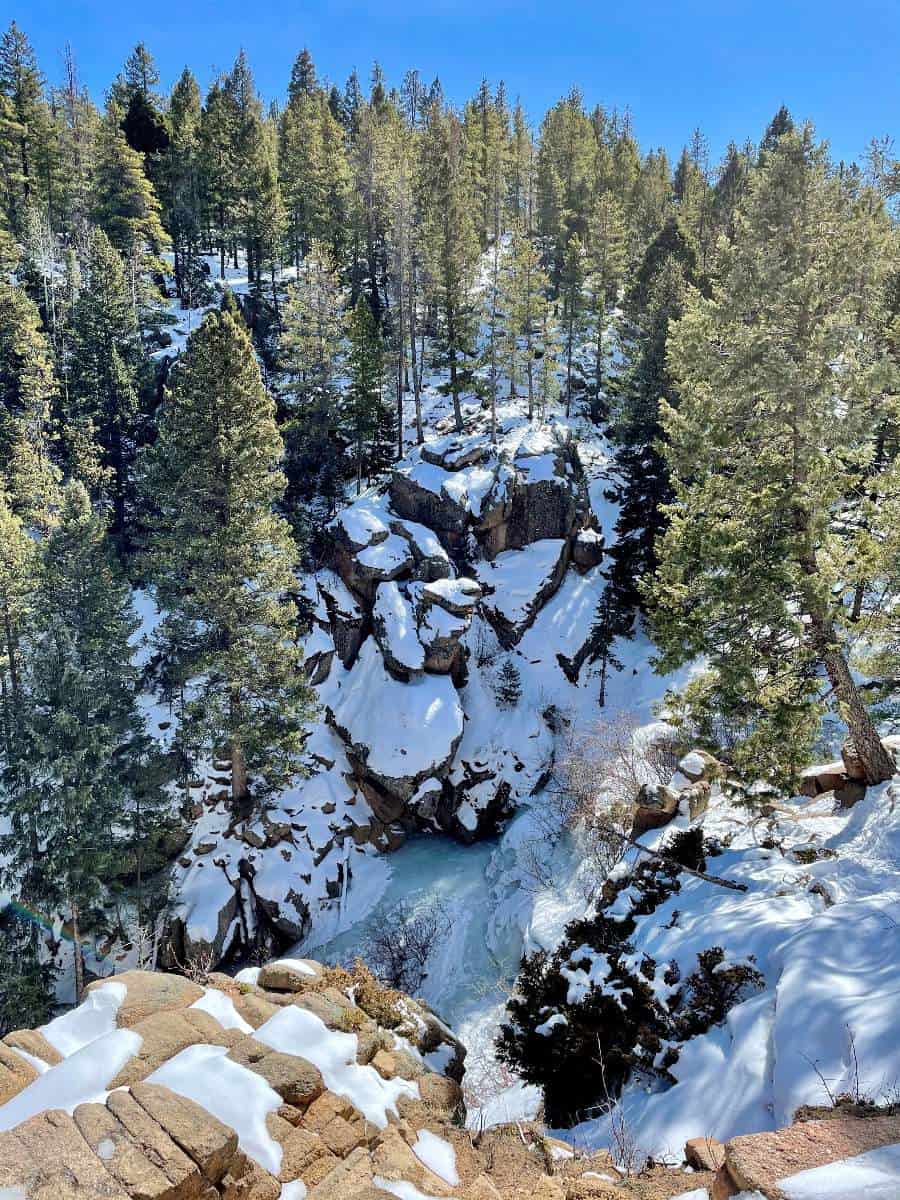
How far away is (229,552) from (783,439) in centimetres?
1424

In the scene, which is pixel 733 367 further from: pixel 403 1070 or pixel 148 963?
pixel 148 963

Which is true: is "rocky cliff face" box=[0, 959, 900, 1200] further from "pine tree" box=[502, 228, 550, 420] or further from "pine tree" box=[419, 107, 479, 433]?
"pine tree" box=[502, 228, 550, 420]

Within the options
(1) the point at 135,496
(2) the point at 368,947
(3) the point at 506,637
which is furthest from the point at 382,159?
(2) the point at 368,947

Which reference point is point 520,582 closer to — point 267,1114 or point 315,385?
point 315,385

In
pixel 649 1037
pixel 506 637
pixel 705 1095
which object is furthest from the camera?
pixel 506 637

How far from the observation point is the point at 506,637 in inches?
1171

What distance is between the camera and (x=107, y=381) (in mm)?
31250

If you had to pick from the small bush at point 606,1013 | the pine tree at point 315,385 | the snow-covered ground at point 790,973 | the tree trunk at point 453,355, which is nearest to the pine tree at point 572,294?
the tree trunk at point 453,355

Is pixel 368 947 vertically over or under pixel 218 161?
under

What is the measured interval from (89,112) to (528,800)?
64040mm

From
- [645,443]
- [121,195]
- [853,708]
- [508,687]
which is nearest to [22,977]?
[508,687]

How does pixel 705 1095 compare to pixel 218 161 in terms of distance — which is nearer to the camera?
pixel 705 1095

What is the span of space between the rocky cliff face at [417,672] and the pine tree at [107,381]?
11.2 meters

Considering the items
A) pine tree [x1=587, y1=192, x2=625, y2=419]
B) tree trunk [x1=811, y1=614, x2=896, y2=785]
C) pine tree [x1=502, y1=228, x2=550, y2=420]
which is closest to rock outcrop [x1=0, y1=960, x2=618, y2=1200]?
tree trunk [x1=811, y1=614, x2=896, y2=785]
